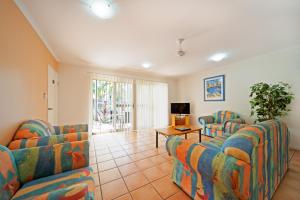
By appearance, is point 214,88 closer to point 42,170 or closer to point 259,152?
point 259,152

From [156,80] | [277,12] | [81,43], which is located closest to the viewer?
[277,12]

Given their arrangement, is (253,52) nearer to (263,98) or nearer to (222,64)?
(222,64)

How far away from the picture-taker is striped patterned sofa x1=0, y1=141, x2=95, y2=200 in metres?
0.86

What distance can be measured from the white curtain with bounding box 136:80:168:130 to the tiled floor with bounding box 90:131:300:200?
6.75 feet

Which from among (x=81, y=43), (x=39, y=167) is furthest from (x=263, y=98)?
(x=81, y=43)

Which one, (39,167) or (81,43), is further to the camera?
(81,43)

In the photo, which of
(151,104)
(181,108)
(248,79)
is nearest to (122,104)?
(151,104)

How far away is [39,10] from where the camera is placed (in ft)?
4.99

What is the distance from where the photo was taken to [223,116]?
3611 mm

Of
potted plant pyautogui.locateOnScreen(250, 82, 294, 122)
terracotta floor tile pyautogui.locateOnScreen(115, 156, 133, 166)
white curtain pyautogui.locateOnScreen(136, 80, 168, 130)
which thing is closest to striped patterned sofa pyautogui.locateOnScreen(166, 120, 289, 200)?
terracotta floor tile pyautogui.locateOnScreen(115, 156, 133, 166)

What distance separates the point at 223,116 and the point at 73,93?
4753 millimetres

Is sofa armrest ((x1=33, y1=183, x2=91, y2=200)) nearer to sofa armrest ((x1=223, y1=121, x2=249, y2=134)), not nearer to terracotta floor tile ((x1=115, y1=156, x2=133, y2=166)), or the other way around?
terracotta floor tile ((x1=115, y1=156, x2=133, y2=166))

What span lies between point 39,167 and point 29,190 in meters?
0.19

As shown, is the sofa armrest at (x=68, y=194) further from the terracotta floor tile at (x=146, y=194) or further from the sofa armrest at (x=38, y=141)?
the terracotta floor tile at (x=146, y=194)
